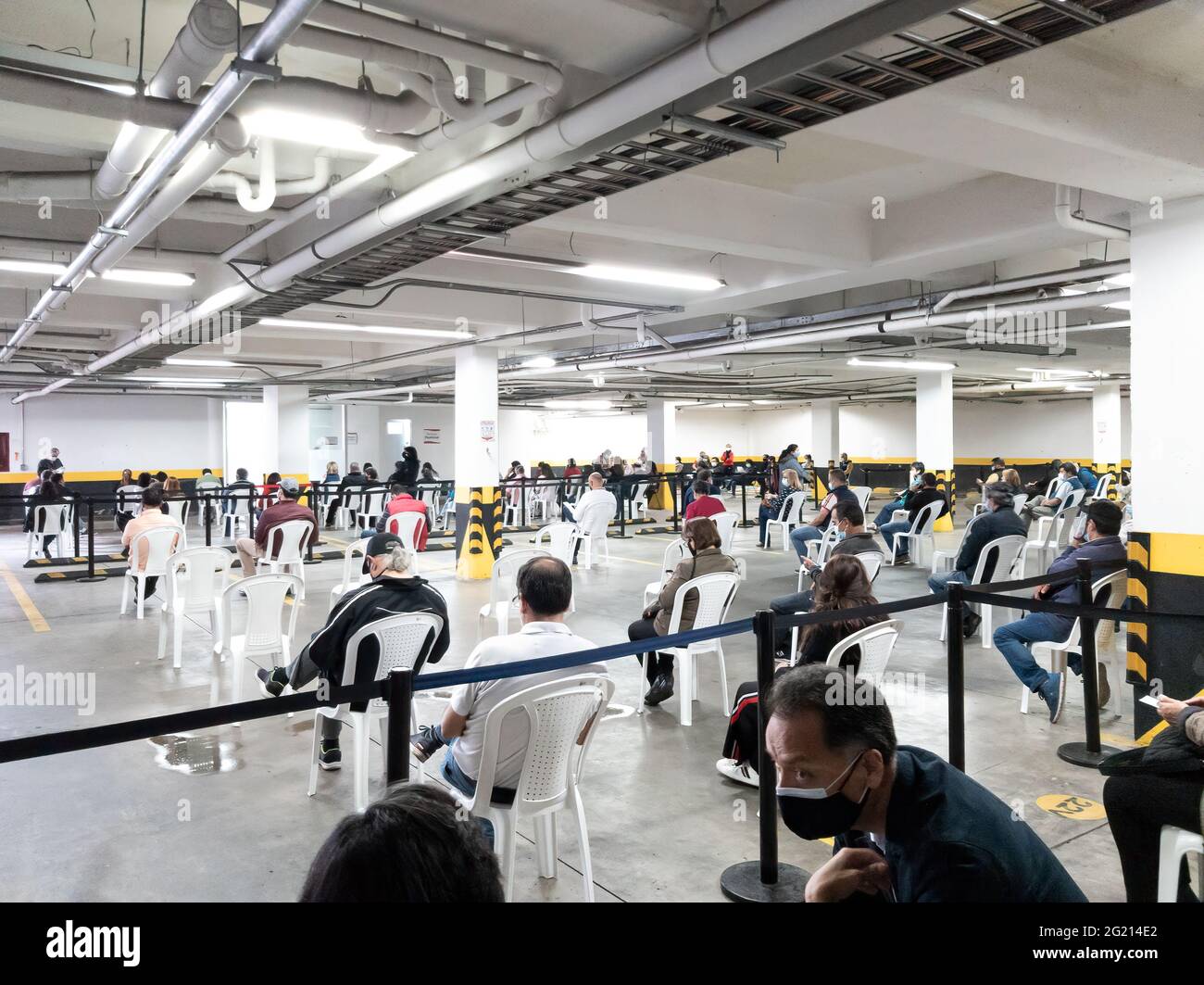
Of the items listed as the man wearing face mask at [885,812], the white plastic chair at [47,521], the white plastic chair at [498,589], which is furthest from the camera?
the white plastic chair at [47,521]

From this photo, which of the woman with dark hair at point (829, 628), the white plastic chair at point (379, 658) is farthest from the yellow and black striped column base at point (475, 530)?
the woman with dark hair at point (829, 628)

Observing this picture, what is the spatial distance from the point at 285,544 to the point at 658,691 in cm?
460

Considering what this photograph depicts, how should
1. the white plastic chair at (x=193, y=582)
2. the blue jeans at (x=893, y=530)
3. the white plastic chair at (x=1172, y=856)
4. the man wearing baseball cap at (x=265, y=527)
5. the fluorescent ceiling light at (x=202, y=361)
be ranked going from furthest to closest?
the fluorescent ceiling light at (x=202, y=361)
the blue jeans at (x=893, y=530)
the man wearing baseball cap at (x=265, y=527)
the white plastic chair at (x=193, y=582)
the white plastic chair at (x=1172, y=856)

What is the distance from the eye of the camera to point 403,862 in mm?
949

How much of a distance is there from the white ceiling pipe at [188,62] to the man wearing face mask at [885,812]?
8.20ft

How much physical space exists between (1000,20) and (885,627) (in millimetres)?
2241

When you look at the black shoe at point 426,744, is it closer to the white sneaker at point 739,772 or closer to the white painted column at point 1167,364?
the white sneaker at point 739,772

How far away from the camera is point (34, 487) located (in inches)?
459

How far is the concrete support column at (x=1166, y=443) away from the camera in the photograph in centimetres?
418

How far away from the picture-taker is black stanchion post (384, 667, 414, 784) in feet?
6.62

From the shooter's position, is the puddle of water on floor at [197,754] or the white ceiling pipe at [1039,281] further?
the white ceiling pipe at [1039,281]

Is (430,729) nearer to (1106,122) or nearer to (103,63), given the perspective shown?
(103,63)

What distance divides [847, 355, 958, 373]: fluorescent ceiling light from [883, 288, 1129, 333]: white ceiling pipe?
408 cm
